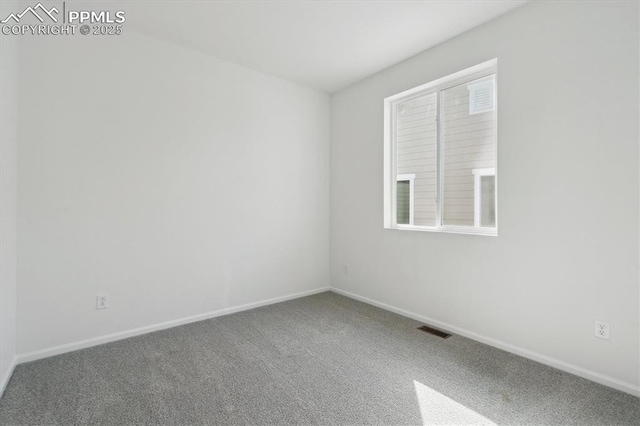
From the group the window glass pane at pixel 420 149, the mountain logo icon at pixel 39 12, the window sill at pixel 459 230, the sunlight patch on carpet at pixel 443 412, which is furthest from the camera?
the window glass pane at pixel 420 149

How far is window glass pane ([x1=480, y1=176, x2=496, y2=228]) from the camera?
2740 mm

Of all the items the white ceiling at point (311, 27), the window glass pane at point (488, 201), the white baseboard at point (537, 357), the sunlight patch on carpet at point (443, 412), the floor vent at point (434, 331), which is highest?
the white ceiling at point (311, 27)

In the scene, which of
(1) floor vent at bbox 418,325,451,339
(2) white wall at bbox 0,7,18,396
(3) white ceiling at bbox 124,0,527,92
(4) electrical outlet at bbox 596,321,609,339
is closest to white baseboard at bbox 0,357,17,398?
(2) white wall at bbox 0,7,18,396

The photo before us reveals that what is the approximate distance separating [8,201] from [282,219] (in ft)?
7.96

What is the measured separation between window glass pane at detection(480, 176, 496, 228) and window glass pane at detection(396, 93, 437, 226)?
0.50m

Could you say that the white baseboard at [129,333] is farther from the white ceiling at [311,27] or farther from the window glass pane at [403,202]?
the white ceiling at [311,27]

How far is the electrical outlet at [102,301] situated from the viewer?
2.62m

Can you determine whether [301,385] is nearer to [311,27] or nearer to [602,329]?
[602,329]

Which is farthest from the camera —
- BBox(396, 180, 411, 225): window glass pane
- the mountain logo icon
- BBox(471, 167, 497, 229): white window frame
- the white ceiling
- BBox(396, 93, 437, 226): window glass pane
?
BBox(396, 180, 411, 225): window glass pane

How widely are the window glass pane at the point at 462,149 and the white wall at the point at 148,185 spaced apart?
1786mm

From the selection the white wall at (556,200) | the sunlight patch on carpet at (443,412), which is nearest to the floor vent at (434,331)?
the white wall at (556,200)

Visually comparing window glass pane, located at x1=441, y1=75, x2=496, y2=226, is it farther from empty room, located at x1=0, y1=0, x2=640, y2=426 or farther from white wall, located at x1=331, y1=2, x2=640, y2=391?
white wall, located at x1=331, y1=2, x2=640, y2=391

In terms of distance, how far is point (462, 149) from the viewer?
2998mm

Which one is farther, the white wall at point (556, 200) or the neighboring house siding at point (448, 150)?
the neighboring house siding at point (448, 150)
